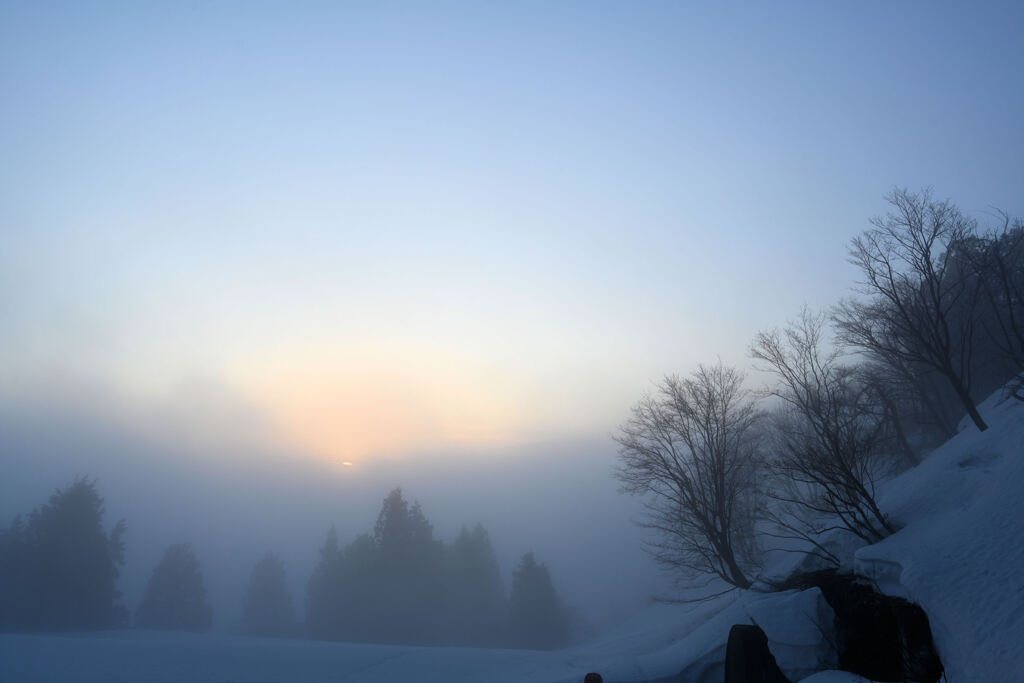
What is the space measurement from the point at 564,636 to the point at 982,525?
34.0 metres

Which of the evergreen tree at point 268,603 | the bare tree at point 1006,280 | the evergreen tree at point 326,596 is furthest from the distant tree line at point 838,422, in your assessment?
the evergreen tree at point 268,603

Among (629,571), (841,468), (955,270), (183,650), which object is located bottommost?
(629,571)

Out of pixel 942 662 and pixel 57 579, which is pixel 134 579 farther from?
pixel 942 662

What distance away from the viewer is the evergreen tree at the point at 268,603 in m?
43.1

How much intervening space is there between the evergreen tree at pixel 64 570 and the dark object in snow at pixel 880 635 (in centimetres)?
3888

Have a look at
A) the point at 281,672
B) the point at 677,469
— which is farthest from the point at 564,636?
the point at 281,672

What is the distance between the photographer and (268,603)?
44.2 m

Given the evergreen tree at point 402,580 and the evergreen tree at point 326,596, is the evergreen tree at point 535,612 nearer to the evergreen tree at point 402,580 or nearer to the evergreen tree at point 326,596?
the evergreen tree at point 402,580

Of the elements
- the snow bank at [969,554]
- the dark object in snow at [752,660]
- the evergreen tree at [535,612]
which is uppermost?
the snow bank at [969,554]

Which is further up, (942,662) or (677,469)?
(677,469)

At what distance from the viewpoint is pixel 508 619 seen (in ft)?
123

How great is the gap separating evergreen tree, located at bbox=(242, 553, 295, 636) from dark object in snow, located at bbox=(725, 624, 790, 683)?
4333cm

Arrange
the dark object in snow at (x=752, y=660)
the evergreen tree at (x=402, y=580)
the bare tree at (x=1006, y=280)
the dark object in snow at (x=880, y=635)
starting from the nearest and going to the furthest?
the dark object in snow at (x=880, y=635) < the dark object in snow at (x=752, y=660) < the bare tree at (x=1006, y=280) < the evergreen tree at (x=402, y=580)

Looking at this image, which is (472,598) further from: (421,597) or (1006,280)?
(1006,280)
